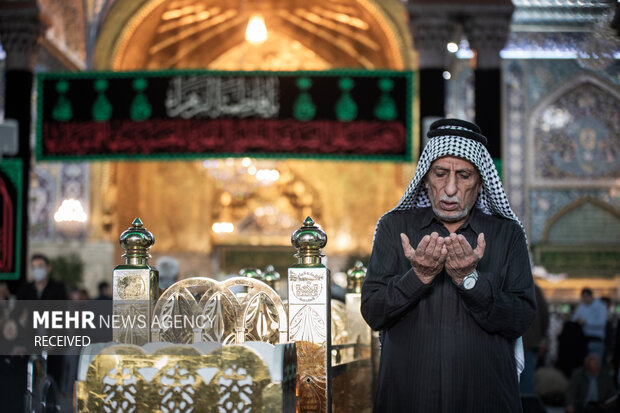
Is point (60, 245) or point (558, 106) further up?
point (558, 106)

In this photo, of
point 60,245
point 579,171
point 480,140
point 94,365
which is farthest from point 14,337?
point 579,171

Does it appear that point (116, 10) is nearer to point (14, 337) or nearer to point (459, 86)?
point (459, 86)

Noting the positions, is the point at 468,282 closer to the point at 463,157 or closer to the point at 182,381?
the point at 463,157

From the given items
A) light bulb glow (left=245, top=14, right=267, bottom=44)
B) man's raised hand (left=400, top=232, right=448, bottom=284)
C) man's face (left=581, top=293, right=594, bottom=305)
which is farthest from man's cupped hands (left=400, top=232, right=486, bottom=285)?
light bulb glow (left=245, top=14, right=267, bottom=44)

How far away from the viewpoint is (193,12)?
12.6m

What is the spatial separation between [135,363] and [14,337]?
3757mm

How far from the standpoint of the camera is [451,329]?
6.34ft

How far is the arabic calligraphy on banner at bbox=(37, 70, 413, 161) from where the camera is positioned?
27.8 feet

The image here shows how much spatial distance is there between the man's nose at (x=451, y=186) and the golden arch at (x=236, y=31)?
9531mm

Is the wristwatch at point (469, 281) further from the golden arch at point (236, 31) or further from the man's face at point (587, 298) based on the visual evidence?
the golden arch at point (236, 31)

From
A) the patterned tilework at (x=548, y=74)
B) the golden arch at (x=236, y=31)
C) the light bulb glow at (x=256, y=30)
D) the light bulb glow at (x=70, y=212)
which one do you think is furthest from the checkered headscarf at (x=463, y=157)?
the patterned tilework at (x=548, y=74)

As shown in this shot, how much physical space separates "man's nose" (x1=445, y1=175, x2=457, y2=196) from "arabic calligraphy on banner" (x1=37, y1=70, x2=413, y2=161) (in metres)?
6.46

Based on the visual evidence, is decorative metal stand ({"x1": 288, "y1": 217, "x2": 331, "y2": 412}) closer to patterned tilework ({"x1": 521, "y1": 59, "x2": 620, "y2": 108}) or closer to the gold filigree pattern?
the gold filigree pattern

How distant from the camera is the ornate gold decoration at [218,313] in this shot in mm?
2414
